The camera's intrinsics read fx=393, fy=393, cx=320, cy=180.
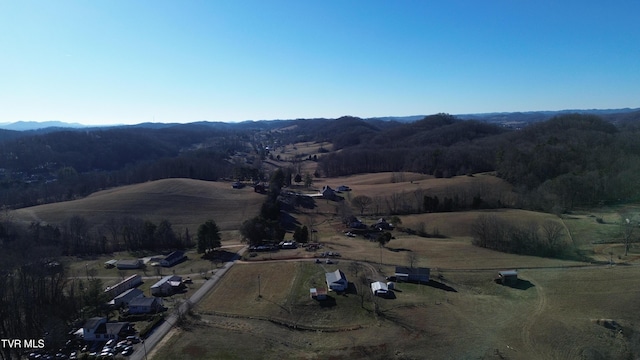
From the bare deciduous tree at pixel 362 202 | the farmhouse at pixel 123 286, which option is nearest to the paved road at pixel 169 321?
the farmhouse at pixel 123 286

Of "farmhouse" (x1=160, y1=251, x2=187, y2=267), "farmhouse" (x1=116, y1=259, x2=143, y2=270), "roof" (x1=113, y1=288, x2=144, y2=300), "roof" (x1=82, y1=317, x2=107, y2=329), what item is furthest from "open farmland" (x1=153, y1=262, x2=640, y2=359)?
"farmhouse" (x1=116, y1=259, x2=143, y2=270)

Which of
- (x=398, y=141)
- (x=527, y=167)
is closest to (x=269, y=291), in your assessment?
(x=527, y=167)

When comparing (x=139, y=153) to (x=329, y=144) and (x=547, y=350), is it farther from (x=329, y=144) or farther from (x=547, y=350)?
(x=547, y=350)

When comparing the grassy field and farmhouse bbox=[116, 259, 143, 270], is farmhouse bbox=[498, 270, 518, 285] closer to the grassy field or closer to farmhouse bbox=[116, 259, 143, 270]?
the grassy field

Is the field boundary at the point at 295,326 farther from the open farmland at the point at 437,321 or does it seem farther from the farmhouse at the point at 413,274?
the farmhouse at the point at 413,274

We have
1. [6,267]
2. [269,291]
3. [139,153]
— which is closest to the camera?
[6,267]
